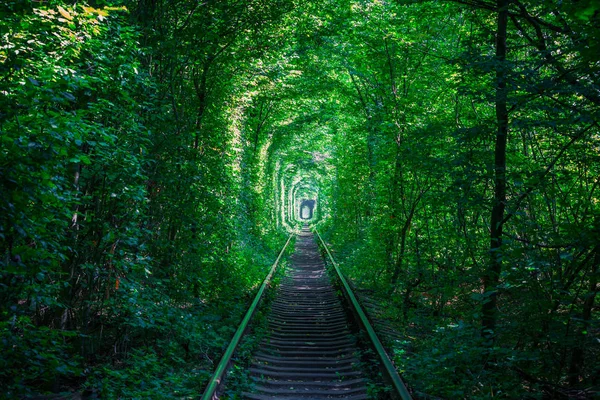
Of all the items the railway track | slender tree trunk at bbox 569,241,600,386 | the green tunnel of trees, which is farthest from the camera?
the railway track

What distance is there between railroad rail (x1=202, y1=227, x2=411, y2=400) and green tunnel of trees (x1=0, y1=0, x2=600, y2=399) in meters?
0.52

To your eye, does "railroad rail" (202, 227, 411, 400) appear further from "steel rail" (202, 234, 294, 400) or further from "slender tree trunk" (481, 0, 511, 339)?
"slender tree trunk" (481, 0, 511, 339)

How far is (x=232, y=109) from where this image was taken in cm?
1268

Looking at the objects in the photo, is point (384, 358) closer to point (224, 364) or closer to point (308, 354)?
point (308, 354)

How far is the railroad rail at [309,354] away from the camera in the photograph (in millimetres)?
5129

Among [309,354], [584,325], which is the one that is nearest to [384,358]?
[309,354]

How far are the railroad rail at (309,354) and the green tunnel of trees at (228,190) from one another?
52cm

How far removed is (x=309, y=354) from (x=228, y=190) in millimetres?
5578

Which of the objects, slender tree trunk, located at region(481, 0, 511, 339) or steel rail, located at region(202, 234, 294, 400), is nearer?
steel rail, located at region(202, 234, 294, 400)

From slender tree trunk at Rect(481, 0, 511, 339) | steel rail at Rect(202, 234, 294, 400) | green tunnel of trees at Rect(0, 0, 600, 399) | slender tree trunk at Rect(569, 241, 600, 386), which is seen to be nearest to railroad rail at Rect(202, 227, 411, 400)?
steel rail at Rect(202, 234, 294, 400)

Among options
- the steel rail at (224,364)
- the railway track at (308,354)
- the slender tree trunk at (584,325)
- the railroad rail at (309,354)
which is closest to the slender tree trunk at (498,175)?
Result: the slender tree trunk at (584,325)

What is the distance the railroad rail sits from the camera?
5129mm

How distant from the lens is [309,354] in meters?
6.83

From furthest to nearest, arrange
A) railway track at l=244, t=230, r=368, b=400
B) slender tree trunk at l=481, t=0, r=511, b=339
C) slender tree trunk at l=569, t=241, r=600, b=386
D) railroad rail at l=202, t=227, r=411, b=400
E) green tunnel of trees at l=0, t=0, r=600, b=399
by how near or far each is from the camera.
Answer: railway track at l=244, t=230, r=368, b=400 → railroad rail at l=202, t=227, r=411, b=400 → slender tree trunk at l=481, t=0, r=511, b=339 → slender tree trunk at l=569, t=241, r=600, b=386 → green tunnel of trees at l=0, t=0, r=600, b=399
